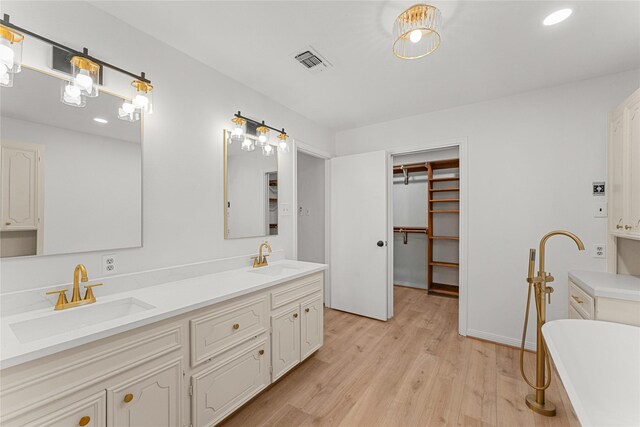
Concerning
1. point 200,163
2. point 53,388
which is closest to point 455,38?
point 200,163

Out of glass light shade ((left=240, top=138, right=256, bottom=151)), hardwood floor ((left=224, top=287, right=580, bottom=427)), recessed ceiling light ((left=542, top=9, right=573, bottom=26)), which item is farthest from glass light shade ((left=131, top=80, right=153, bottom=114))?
recessed ceiling light ((left=542, top=9, right=573, bottom=26))

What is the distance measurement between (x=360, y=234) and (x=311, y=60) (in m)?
2.10

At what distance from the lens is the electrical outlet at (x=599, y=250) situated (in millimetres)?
2227

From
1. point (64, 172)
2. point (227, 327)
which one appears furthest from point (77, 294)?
point (227, 327)

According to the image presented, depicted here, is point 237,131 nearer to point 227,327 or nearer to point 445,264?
point 227,327

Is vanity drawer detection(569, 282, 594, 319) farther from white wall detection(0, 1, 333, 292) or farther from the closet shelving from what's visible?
white wall detection(0, 1, 333, 292)

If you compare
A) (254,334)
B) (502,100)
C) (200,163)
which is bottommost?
(254,334)

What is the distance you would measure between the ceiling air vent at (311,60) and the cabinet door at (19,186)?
1710 mm

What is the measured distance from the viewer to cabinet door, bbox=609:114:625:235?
77.8 inches

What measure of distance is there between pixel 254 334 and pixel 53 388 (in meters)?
0.98

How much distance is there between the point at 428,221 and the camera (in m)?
4.41

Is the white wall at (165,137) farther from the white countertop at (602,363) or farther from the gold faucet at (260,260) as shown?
the white countertop at (602,363)

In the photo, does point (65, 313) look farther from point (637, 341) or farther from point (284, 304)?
point (637, 341)

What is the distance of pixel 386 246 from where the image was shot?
323 cm
